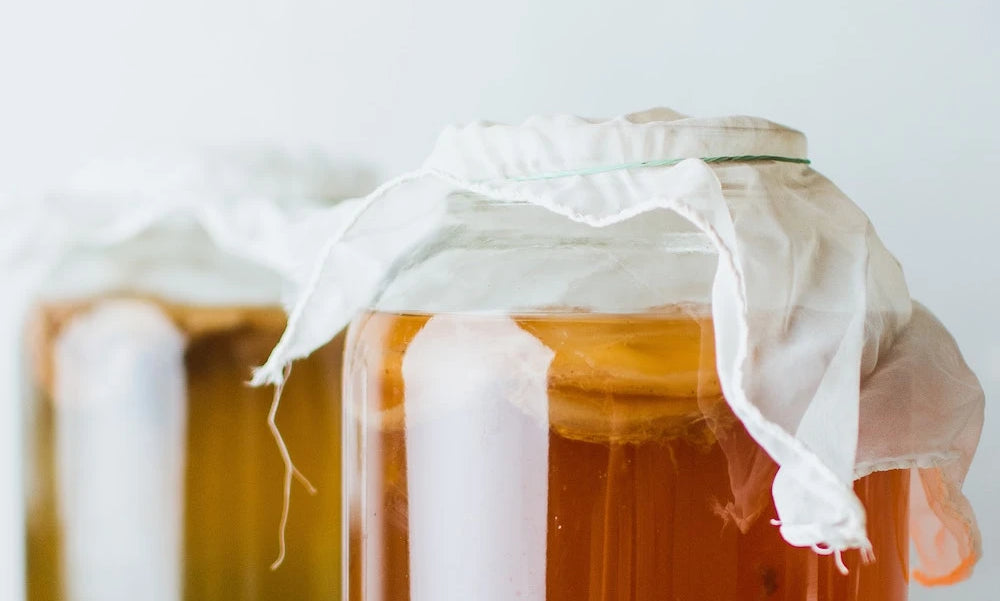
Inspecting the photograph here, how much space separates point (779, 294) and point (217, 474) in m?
0.38

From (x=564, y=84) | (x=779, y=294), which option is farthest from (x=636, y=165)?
(x=564, y=84)

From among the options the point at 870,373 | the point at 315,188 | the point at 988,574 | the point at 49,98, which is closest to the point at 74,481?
the point at 315,188

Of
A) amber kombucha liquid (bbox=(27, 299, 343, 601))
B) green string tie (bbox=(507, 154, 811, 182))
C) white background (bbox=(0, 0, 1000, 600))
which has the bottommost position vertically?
amber kombucha liquid (bbox=(27, 299, 343, 601))

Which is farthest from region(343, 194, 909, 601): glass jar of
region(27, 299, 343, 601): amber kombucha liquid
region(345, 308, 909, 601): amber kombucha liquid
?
region(27, 299, 343, 601): amber kombucha liquid

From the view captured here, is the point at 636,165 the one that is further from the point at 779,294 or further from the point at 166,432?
the point at 166,432

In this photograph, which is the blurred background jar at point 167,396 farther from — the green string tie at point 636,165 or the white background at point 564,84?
the green string tie at point 636,165

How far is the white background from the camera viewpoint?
68cm

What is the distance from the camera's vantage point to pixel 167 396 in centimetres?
63

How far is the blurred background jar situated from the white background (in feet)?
0.33

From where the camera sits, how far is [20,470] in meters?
0.68

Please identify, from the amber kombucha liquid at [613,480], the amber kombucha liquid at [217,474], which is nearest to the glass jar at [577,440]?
the amber kombucha liquid at [613,480]

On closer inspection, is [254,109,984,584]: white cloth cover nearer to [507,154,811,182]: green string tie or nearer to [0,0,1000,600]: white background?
[507,154,811,182]: green string tie

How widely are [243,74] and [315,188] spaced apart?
18 centimetres

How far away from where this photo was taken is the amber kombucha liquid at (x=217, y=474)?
0.64m
